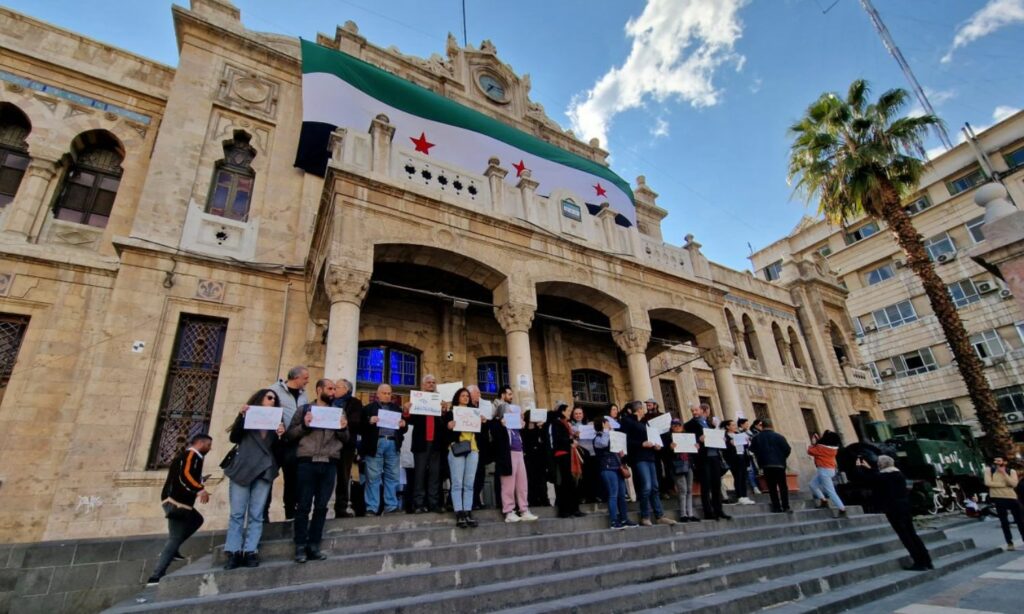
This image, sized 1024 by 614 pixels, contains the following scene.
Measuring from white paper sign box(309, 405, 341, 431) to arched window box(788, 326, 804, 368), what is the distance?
21715 millimetres

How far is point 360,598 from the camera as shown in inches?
159

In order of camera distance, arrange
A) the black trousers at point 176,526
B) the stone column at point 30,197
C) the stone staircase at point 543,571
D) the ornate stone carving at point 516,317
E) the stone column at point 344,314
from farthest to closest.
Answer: the ornate stone carving at point 516,317
the stone column at point 30,197
the stone column at point 344,314
the black trousers at point 176,526
the stone staircase at point 543,571

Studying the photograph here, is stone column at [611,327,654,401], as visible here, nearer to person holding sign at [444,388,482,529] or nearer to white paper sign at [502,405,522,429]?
white paper sign at [502,405,522,429]

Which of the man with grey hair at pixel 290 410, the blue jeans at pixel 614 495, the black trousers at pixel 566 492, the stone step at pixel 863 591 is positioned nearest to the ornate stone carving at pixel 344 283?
the man with grey hair at pixel 290 410

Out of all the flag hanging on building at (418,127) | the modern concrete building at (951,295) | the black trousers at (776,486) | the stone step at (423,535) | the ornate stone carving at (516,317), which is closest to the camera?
the stone step at (423,535)

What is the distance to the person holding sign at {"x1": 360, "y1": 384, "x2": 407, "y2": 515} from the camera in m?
5.93

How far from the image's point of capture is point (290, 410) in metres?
5.37

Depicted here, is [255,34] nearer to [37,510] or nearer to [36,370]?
[36,370]

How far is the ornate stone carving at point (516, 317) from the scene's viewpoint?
9203mm

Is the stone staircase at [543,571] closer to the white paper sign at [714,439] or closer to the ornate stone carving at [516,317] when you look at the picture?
the white paper sign at [714,439]

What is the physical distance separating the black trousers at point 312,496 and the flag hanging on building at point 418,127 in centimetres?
703

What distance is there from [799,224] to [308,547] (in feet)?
144

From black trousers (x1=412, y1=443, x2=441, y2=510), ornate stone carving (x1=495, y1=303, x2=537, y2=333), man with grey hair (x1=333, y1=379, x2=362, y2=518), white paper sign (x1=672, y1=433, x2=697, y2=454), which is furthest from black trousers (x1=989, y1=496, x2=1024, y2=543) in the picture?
man with grey hair (x1=333, y1=379, x2=362, y2=518)

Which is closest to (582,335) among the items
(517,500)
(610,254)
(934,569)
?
(610,254)
